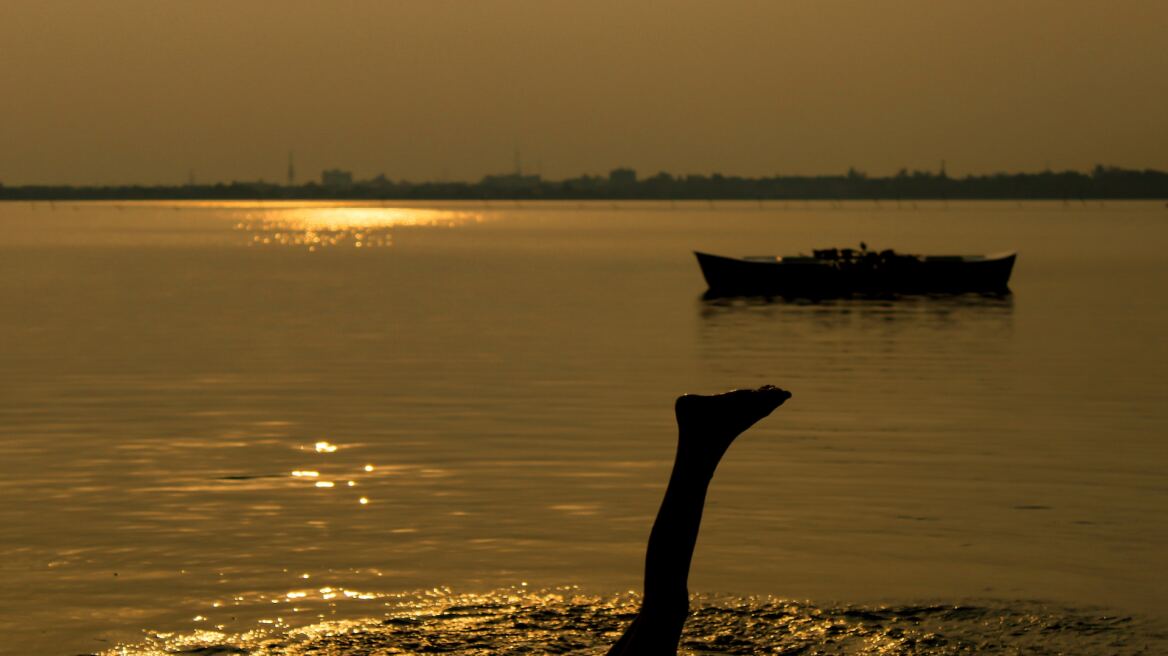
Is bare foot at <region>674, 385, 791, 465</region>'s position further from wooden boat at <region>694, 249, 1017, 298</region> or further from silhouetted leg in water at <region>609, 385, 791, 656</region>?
wooden boat at <region>694, 249, 1017, 298</region>

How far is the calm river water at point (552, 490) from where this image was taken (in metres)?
14.0

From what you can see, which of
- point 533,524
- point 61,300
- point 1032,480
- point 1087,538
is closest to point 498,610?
point 533,524

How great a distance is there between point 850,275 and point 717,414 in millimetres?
59814

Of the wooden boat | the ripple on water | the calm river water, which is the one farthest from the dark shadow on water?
the ripple on water

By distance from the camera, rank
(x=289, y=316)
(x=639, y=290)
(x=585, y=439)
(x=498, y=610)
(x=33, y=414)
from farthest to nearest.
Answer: (x=639, y=290)
(x=289, y=316)
(x=33, y=414)
(x=585, y=439)
(x=498, y=610)

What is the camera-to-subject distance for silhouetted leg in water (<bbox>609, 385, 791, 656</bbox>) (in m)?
9.74

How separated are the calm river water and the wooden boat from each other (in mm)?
17123

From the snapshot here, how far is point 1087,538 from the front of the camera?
18.2m

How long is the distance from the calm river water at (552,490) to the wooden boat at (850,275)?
17.1 metres

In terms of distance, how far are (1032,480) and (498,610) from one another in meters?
10.6

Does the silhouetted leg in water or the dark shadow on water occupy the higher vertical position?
the silhouetted leg in water

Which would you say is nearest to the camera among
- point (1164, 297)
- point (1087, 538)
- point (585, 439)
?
point (1087, 538)

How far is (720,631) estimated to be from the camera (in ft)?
43.9

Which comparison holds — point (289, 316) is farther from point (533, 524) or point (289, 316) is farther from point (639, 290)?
point (533, 524)
